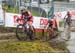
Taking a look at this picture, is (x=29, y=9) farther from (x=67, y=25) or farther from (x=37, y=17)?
(x=67, y=25)

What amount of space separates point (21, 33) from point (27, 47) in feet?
1.49

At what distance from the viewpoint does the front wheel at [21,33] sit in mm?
10414

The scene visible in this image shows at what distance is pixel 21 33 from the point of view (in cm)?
1057

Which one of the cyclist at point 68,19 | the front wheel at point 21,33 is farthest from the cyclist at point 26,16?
the cyclist at point 68,19

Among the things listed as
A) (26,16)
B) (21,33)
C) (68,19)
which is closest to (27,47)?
(21,33)

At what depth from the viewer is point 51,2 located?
34.2 ft

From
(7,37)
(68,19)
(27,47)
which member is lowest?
(27,47)

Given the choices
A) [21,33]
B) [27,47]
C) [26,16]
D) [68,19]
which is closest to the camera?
[27,47]

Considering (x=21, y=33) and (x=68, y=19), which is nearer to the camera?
(x=21, y=33)

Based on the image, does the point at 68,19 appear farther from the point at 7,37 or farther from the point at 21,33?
the point at 7,37

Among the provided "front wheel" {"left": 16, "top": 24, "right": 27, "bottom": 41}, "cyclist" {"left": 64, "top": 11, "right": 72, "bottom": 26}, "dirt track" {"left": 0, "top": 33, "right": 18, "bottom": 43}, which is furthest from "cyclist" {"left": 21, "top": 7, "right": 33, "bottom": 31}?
"cyclist" {"left": 64, "top": 11, "right": 72, "bottom": 26}

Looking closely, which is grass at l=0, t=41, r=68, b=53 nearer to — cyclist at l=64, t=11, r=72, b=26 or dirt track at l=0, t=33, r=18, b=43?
dirt track at l=0, t=33, r=18, b=43

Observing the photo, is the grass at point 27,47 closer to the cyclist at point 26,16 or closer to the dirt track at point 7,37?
the dirt track at point 7,37

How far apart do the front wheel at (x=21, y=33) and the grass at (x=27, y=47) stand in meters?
0.14
